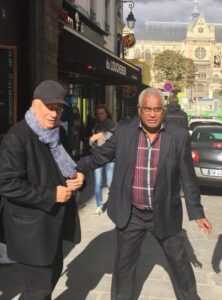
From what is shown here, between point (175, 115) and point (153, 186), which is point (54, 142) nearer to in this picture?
point (153, 186)

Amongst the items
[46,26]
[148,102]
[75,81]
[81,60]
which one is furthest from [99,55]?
[148,102]

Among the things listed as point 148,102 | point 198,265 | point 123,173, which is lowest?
point 198,265

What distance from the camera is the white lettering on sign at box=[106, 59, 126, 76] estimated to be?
12.7 m

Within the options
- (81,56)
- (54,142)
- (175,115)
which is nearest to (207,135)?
(175,115)

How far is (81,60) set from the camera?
1013 cm

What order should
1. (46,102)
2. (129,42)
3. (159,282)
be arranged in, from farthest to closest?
1. (129,42)
2. (159,282)
3. (46,102)

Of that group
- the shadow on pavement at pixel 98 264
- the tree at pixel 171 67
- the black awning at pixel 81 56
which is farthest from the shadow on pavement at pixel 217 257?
the tree at pixel 171 67

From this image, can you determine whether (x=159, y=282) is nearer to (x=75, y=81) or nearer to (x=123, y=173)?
(x=123, y=173)

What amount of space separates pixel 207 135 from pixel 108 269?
274 inches

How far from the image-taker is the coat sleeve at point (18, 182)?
3.19 meters

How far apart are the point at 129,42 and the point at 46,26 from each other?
756 inches

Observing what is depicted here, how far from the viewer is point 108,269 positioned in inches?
228

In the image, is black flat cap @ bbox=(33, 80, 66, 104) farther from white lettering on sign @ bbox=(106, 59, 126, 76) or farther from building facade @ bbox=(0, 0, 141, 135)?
white lettering on sign @ bbox=(106, 59, 126, 76)

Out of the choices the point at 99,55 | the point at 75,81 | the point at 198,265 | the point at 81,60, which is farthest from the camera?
the point at 75,81
